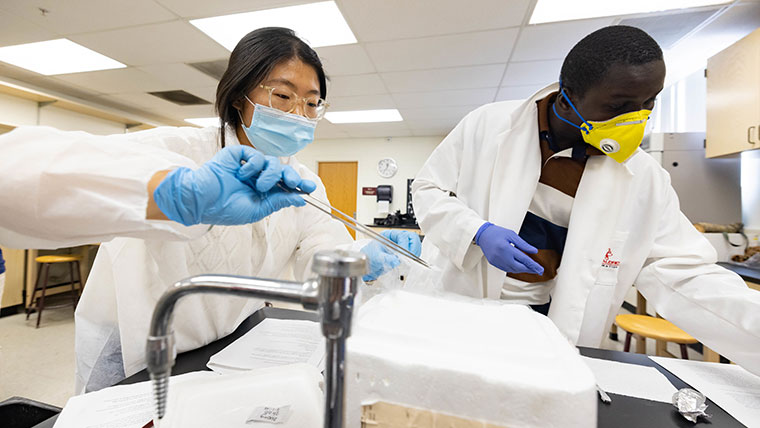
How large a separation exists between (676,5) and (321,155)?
5462 mm

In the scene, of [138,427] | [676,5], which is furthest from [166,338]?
[676,5]

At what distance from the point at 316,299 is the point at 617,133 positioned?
101 centimetres

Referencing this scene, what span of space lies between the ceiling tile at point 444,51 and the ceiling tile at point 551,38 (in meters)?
0.10

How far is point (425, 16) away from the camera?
2.41 meters

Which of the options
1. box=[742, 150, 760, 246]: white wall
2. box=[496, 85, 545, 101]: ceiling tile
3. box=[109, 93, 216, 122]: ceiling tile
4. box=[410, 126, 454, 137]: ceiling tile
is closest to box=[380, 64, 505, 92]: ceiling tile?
box=[496, 85, 545, 101]: ceiling tile

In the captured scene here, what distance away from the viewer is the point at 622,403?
0.63 metres

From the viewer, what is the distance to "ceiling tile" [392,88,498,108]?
12.8ft

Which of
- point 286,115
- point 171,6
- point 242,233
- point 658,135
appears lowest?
point 242,233

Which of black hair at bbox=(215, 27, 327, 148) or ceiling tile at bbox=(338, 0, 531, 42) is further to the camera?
ceiling tile at bbox=(338, 0, 531, 42)

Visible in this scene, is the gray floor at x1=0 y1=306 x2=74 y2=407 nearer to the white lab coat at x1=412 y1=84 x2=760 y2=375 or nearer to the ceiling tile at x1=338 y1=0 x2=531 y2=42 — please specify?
the white lab coat at x1=412 y1=84 x2=760 y2=375

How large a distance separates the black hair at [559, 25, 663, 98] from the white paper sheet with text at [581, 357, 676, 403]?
2.33 feet

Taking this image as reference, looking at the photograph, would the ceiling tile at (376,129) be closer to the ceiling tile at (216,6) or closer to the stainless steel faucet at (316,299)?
the ceiling tile at (216,6)

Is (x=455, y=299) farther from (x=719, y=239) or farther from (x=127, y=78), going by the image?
(x=127, y=78)

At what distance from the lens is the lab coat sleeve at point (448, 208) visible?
105 cm
